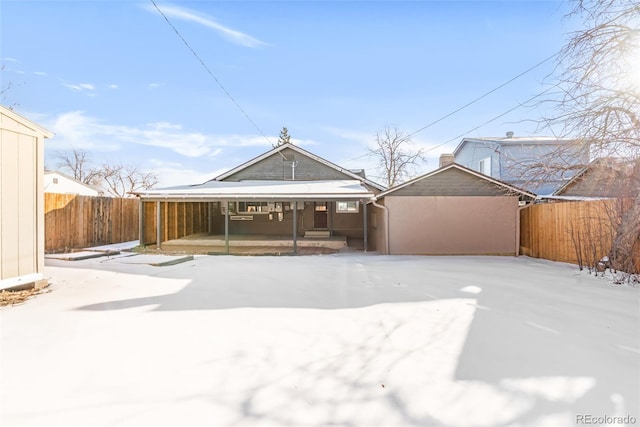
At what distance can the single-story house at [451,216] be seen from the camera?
37.4 ft

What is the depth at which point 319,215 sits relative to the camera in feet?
54.1

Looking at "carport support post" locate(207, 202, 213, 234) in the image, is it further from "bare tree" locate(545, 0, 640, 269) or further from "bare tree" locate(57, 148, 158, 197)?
"bare tree" locate(57, 148, 158, 197)

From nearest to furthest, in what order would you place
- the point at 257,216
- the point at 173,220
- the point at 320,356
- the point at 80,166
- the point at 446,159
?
the point at 320,356
the point at 173,220
the point at 446,159
the point at 257,216
the point at 80,166

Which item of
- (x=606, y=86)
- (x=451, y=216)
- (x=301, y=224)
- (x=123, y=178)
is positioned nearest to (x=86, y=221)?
(x=301, y=224)

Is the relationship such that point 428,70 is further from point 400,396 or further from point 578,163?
point 400,396

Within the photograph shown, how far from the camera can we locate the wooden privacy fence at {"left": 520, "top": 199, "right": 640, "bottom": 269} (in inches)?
286

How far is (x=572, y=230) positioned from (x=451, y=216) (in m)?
3.65

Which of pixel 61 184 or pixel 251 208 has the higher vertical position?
pixel 61 184

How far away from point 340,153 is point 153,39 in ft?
79.4

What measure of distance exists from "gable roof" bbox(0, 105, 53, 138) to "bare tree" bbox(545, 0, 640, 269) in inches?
399

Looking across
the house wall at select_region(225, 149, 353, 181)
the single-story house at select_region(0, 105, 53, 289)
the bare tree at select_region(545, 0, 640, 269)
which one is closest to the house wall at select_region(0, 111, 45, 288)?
the single-story house at select_region(0, 105, 53, 289)

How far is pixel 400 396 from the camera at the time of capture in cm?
233

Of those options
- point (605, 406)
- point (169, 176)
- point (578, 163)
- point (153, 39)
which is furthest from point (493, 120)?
point (169, 176)

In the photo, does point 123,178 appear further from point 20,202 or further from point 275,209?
point 20,202
